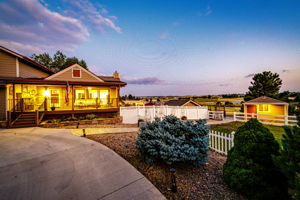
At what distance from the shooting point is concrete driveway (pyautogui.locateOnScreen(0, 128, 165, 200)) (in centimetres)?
292

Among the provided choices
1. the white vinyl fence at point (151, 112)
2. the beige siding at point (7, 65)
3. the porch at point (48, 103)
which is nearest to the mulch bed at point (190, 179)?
the white vinyl fence at point (151, 112)

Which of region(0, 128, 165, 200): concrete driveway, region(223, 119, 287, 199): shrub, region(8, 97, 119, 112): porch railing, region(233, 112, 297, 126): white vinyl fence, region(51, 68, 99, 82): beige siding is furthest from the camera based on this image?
region(51, 68, 99, 82): beige siding

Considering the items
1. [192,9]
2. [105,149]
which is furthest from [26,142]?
[192,9]

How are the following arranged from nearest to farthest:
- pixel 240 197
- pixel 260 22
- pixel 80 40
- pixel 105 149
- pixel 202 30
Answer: pixel 240 197 → pixel 105 149 → pixel 260 22 → pixel 202 30 → pixel 80 40

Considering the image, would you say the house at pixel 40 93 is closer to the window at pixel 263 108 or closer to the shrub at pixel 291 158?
the shrub at pixel 291 158

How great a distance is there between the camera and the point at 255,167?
8.70ft

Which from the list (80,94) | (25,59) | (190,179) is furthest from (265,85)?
(25,59)

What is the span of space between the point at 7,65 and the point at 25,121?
7.62 meters

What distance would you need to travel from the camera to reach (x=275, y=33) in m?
12.3

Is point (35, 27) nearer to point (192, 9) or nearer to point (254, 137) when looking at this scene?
point (192, 9)

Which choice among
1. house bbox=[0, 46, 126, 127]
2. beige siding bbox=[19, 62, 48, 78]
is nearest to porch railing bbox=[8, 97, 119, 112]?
house bbox=[0, 46, 126, 127]

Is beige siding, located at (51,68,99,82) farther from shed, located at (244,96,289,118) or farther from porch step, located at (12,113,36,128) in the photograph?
shed, located at (244,96,289,118)

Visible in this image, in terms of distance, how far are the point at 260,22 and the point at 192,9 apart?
622 cm

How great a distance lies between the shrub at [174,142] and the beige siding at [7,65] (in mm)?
16849
